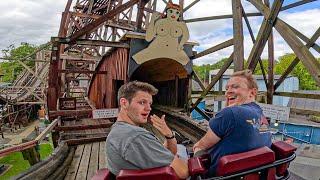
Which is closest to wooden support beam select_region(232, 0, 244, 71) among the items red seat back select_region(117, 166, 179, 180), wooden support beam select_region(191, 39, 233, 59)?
wooden support beam select_region(191, 39, 233, 59)

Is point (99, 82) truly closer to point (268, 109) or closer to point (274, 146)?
point (268, 109)

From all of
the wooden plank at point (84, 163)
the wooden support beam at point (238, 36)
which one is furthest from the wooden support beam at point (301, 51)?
the wooden plank at point (84, 163)

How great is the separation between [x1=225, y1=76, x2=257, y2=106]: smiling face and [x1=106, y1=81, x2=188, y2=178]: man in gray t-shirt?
0.79 metres

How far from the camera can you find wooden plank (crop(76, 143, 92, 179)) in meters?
4.23

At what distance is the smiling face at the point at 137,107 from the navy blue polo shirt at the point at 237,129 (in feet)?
1.84

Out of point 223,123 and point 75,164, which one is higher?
point 223,123

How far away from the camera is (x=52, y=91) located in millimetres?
6715

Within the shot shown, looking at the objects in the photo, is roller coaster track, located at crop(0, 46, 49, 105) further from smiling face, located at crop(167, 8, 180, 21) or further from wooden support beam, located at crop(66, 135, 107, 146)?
smiling face, located at crop(167, 8, 180, 21)

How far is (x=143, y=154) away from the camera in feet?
5.65

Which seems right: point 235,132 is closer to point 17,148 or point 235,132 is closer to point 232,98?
point 232,98

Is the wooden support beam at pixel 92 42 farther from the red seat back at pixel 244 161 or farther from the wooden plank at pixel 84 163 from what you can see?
the red seat back at pixel 244 161

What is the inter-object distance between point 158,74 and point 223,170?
776cm

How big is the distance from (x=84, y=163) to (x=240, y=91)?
3371mm

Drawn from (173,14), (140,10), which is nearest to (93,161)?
(173,14)
